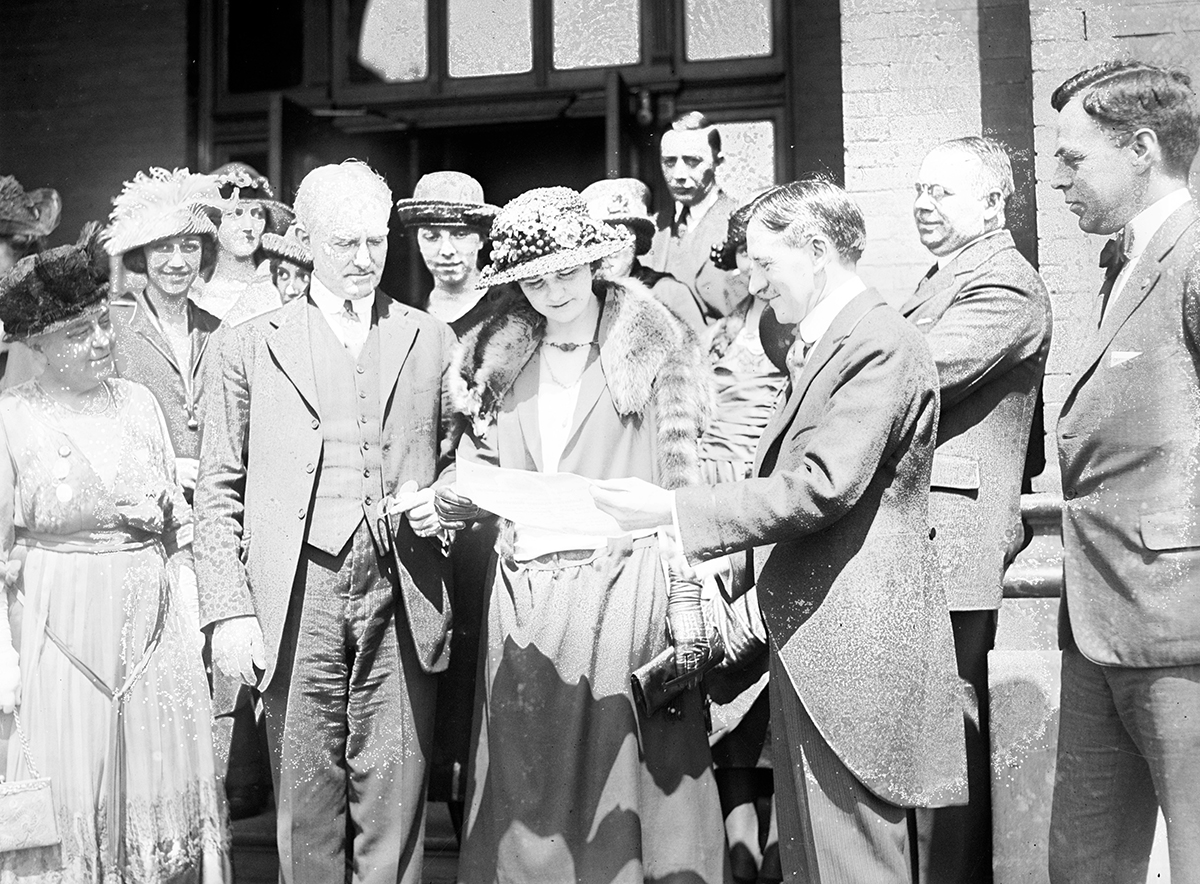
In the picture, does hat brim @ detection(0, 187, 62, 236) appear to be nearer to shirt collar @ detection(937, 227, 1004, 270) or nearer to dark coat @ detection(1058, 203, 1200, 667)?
shirt collar @ detection(937, 227, 1004, 270)

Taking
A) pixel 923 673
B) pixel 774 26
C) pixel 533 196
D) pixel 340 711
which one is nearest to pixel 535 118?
pixel 774 26

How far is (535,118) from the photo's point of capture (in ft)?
24.1

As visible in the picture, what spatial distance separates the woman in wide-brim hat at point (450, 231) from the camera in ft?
17.1

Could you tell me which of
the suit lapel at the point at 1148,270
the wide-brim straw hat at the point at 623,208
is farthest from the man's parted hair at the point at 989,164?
the wide-brim straw hat at the point at 623,208

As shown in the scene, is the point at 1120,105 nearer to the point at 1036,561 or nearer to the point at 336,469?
the point at 1036,561

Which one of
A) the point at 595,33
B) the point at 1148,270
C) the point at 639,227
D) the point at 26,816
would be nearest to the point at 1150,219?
the point at 1148,270

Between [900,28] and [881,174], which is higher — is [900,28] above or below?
above

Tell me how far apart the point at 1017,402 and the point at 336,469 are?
5.91ft

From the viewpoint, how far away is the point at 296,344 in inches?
150

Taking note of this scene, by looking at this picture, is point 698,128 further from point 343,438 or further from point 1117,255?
point 1117,255

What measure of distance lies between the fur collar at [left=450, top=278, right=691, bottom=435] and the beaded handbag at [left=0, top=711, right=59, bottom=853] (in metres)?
1.49

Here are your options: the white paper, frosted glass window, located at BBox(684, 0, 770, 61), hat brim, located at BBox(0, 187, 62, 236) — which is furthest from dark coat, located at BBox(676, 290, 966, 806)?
frosted glass window, located at BBox(684, 0, 770, 61)

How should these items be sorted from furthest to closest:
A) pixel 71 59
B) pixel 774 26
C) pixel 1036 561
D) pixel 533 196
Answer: pixel 71 59 → pixel 774 26 → pixel 1036 561 → pixel 533 196

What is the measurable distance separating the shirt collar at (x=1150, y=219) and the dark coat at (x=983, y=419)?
566 mm
